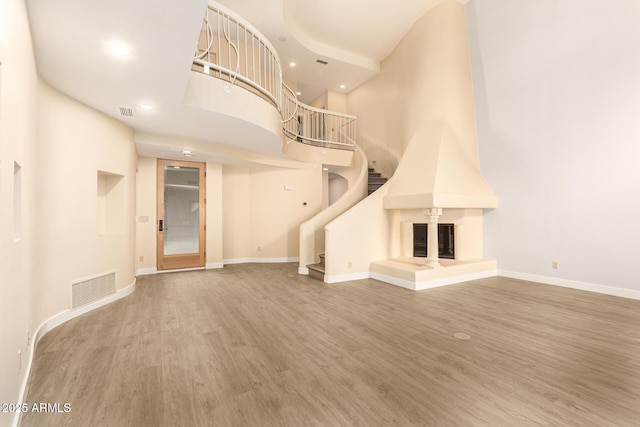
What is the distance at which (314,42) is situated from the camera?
7438 millimetres

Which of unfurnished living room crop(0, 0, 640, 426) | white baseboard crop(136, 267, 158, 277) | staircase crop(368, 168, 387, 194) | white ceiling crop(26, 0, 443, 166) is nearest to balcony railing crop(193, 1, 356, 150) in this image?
unfurnished living room crop(0, 0, 640, 426)

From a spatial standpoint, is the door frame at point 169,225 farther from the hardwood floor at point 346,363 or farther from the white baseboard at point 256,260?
the hardwood floor at point 346,363

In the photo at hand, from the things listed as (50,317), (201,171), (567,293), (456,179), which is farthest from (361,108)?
(50,317)

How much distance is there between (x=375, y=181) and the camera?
7805mm

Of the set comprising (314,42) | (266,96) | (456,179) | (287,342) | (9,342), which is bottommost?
(287,342)

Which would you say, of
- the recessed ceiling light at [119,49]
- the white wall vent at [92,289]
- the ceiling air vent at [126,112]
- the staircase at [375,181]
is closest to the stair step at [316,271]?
the staircase at [375,181]

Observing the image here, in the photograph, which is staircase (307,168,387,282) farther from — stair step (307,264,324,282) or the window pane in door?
the window pane in door

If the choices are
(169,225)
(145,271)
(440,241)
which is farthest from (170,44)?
(440,241)

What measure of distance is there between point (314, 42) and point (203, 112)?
4.94m

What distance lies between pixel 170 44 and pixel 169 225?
4.87 meters

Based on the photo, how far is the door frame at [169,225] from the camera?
6340 mm

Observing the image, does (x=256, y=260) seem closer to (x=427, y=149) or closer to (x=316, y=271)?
(x=316, y=271)

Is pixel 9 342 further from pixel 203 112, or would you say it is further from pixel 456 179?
pixel 456 179

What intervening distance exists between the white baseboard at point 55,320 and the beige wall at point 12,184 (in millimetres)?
120
